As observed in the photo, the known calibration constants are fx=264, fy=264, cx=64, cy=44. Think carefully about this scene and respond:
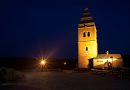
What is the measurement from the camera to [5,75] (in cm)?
2500

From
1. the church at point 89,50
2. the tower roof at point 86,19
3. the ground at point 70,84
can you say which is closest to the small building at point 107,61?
the church at point 89,50

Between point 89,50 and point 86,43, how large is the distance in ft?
5.86

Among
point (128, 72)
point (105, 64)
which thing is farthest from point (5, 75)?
point (105, 64)

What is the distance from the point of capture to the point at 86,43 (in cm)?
5928

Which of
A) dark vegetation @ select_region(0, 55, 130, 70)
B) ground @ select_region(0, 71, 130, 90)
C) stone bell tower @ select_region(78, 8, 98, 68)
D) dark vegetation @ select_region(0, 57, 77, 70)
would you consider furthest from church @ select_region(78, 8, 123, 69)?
ground @ select_region(0, 71, 130, 90)

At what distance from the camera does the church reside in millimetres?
A: 55438

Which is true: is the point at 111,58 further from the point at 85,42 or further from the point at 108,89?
the point at 108,89

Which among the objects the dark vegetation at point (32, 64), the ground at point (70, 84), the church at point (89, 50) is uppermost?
the church at point (89, 50)

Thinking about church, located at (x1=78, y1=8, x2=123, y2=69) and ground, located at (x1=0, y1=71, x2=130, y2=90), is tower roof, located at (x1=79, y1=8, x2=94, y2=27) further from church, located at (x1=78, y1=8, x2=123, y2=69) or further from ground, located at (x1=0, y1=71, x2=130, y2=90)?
ground, located at (x1=0, y1=71, x2=130, y2=90)

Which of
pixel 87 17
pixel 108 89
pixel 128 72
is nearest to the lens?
pixel 108 89

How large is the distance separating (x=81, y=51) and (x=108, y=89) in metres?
43.6

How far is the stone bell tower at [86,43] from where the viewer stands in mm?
58781

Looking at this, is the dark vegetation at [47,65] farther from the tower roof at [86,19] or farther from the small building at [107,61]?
the tower roof at [86,19]

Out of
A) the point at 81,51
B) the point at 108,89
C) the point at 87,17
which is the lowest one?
the point at 108,89
